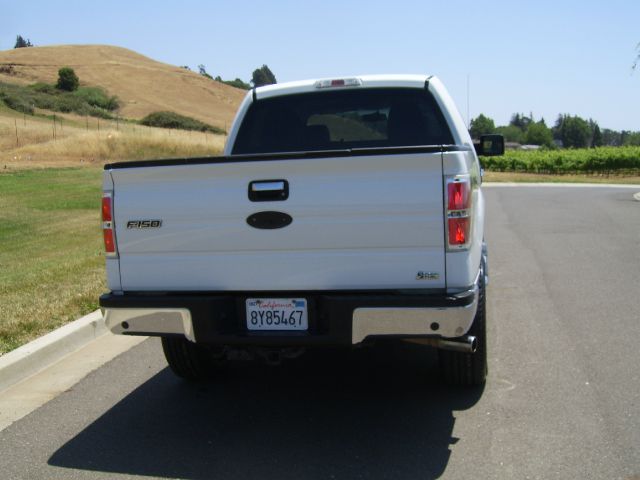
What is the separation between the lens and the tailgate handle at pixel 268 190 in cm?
419

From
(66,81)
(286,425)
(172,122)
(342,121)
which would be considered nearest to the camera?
(286,425)

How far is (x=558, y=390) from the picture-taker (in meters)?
5.07

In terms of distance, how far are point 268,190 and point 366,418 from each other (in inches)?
61.2

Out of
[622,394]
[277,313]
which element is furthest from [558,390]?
[277,313]

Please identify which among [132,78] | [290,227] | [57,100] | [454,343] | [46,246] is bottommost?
[46,246]

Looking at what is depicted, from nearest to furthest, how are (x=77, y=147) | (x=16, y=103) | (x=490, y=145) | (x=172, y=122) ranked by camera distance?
(x=490, y=145) < (x=77, y=147) < (x=16, y=103) < (x=172, y=122)

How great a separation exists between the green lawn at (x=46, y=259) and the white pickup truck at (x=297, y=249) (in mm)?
2322

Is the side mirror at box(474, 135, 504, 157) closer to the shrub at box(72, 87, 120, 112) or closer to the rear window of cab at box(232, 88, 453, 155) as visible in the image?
the rear window of cab at box(232, 88, 453, 155)

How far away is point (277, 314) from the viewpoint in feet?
14.2

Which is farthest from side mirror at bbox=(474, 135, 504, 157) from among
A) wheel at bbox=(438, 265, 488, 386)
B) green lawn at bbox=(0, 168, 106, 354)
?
green lawn at bbox=(0, 168, 106, 354)

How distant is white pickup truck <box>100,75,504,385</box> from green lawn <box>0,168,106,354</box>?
2.32 metres

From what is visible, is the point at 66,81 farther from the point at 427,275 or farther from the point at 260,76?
the point at 427,275

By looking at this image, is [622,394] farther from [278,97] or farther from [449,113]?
[278,97]

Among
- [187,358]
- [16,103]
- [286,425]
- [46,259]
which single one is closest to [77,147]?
[16,103]
